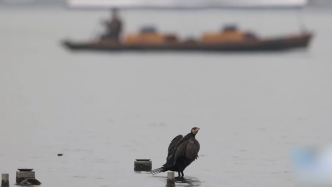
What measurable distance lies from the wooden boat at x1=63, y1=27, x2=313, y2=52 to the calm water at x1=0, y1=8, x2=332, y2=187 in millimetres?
6228

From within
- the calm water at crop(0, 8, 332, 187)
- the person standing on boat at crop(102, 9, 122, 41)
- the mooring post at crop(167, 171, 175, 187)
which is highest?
the person standing on boat at crop(102, 9, 122, 41)

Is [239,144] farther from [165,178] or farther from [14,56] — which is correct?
[14,56]

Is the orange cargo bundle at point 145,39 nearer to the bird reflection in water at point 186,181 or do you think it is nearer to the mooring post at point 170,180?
the bird reflection in water at point 186,181

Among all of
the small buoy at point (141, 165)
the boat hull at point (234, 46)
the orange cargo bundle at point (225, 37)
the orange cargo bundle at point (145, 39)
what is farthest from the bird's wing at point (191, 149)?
the orange cargo bundle at point (145, 39)

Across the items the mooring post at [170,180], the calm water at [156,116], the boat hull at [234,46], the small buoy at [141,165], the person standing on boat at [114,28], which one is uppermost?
the person standing on boat at [114,28]

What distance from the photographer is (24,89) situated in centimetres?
6988

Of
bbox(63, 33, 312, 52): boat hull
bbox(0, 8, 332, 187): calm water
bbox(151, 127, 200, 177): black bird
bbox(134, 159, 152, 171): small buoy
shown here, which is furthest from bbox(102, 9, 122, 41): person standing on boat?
bbox(151, 127, 200, 177): black bird

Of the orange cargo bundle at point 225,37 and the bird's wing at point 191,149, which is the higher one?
the orange cargo bundle at point 225,37

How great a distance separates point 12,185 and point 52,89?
42755 mm

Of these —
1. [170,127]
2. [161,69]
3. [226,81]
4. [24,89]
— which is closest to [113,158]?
[170,127]

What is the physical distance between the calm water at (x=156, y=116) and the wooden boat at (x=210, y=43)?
6.23 m

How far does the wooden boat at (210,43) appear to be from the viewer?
11319cm

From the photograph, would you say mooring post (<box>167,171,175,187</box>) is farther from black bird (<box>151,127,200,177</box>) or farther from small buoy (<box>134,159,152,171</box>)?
small buoy (<box>134,159,152,171</box>)

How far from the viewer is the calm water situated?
107ft
